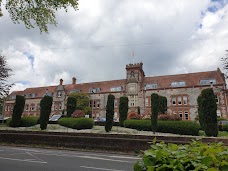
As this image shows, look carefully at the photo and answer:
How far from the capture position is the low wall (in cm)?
1470

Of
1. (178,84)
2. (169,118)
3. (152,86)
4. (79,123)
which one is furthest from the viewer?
(152,86)

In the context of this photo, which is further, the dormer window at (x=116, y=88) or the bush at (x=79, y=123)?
the dormer window at (x=116, y=88)

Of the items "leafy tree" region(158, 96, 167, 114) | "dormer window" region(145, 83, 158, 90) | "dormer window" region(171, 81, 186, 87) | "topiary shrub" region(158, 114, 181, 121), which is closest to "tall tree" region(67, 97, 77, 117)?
"leafy tree" region(158, 96, 167, 114)

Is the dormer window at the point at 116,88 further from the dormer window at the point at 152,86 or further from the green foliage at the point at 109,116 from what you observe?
the green foliage at the point at 109,116

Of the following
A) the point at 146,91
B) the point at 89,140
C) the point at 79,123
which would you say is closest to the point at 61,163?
the point at 89,140

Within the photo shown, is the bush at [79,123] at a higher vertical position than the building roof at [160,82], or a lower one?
lower

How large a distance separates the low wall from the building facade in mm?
26720

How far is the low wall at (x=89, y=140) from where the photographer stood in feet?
48.2

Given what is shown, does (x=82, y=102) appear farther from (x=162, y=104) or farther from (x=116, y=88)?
(x=162, y=104)

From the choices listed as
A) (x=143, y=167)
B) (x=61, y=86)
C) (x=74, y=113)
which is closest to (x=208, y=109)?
(x=74, y=113)

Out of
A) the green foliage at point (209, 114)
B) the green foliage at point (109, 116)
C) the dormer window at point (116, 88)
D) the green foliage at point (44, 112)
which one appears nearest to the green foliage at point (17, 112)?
the green foliage at point (44, 112)

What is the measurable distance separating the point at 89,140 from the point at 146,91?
35.9m

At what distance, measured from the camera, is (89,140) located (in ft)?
54.7

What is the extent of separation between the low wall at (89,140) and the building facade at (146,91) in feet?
87.7
